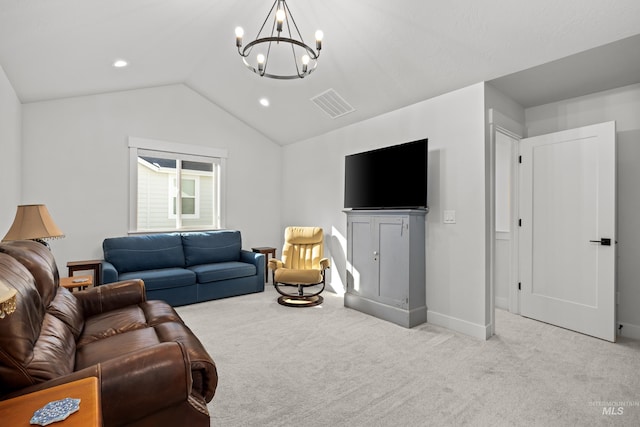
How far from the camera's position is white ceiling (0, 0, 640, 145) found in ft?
7.97

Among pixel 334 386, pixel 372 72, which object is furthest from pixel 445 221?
pixel 334 386

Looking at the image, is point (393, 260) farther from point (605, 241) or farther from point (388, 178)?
point (605, 241)

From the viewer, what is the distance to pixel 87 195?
4.34 meters

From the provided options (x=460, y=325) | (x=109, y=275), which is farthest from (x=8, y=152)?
(x=460, y=325)

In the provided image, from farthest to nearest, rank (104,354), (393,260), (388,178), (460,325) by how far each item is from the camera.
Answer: (388,178) < (393,260) < (460,325) < (104,354)

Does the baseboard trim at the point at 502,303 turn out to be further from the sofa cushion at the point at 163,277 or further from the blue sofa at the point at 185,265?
the sofa cushion at the point at 163,277

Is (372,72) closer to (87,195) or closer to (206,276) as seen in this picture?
(206,276)

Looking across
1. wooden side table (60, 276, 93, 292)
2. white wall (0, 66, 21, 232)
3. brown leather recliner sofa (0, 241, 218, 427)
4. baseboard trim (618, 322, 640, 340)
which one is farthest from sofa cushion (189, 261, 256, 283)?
baseboard trim (618, 322, 640, 340)

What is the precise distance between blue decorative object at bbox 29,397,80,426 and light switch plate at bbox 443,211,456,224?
328cm

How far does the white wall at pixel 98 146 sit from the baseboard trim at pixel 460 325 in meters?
3.54

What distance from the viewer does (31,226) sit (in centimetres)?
279

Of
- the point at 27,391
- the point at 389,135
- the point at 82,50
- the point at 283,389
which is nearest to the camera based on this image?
the point at 27,391

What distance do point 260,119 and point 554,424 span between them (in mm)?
5052

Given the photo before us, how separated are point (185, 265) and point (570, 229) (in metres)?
4.75
